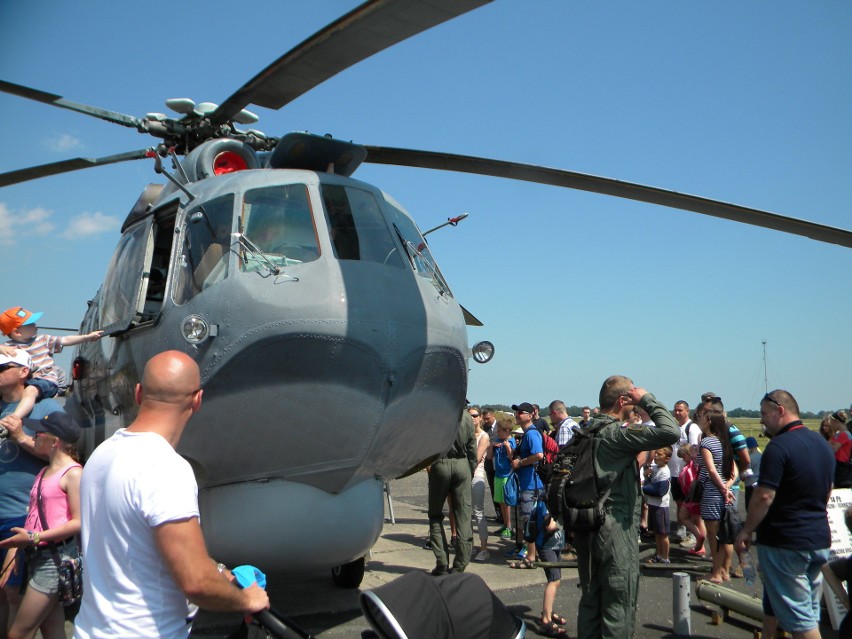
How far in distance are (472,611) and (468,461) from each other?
4876mm

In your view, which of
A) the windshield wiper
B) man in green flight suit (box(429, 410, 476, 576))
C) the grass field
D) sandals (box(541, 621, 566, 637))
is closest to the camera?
the windshield wiper

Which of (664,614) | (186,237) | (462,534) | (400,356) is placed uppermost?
(186,237)

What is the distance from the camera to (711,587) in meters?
6.12

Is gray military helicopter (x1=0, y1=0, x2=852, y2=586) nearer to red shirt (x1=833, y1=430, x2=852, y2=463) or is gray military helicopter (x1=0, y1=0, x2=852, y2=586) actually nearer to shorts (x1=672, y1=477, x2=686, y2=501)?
red shirt (x1=833, y1=430, x2=852, y2=463)

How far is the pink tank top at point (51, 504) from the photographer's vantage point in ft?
12.9

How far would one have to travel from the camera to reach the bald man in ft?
6.74

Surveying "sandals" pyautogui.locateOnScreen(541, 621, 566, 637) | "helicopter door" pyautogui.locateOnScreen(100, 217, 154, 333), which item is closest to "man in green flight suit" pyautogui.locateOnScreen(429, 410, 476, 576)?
"sandals" pyautogui.locateOnScreen(541, 621, 566, 637)

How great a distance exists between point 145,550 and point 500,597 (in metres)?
5.24

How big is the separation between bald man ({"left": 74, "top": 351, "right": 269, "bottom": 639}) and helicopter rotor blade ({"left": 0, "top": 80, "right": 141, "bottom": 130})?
412 cm

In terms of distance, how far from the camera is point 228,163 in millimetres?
6086

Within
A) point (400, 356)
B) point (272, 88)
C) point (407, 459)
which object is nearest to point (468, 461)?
point (407, 459)

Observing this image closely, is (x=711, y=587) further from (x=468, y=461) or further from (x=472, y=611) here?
(x=472, y=611)

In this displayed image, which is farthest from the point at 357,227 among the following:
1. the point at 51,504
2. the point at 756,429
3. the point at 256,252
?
the point at 756,429

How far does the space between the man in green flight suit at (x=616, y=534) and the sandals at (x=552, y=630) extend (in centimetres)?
113
